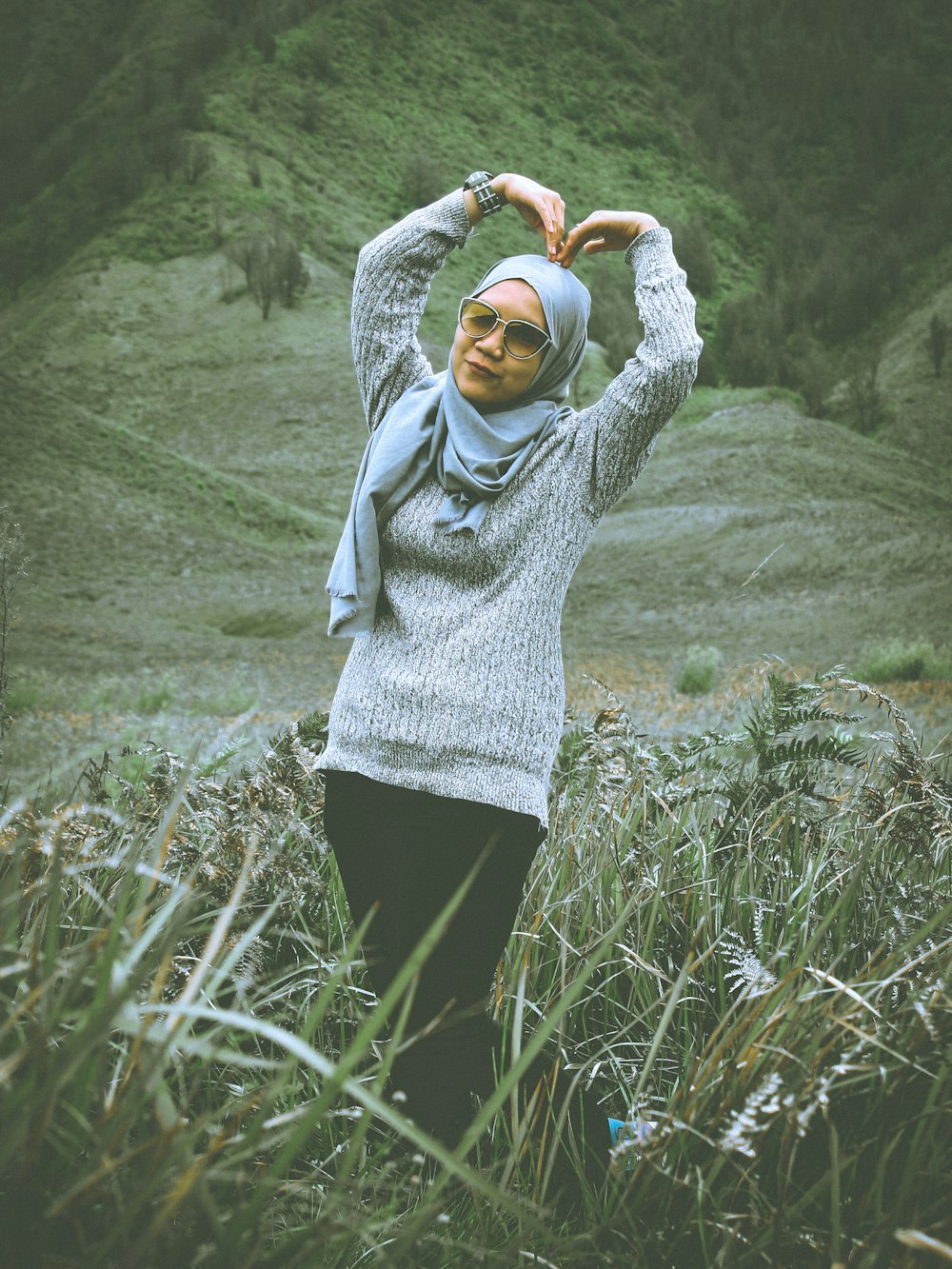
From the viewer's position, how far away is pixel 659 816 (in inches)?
80.0

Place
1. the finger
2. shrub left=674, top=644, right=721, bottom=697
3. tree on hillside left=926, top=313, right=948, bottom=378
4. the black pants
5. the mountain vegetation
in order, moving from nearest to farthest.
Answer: the mountain vegetation < the black pants < the finger < shrub left=674, top=644, right=721, bottom=697 < tree on hillside left=926, top=313, right=948, bottom=378

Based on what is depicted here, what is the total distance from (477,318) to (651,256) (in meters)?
0.29

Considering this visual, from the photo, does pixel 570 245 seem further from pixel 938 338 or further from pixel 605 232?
pixel 938 338

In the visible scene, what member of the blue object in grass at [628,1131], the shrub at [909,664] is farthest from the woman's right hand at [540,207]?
the shrub at [909,664]

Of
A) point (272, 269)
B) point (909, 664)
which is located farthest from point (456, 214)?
point (272, 269)

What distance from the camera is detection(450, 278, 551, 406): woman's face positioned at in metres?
1.32

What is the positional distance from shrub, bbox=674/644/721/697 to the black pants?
170 inches

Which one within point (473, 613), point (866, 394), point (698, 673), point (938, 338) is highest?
point (938, 338)

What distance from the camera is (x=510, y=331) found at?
132 centimetres

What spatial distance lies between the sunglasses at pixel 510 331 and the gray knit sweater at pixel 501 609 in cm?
12

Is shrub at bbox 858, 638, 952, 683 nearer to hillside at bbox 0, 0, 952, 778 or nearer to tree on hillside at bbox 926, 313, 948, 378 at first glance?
hillside at bbox 0, 0, 952, 778

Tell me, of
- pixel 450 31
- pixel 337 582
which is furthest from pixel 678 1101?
pixel 450 31

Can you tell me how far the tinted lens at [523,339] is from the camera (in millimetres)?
1313

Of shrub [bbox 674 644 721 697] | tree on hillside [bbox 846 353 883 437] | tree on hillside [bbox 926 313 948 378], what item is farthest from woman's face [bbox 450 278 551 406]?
tree on hillside [bbox 846 353 883 437]
